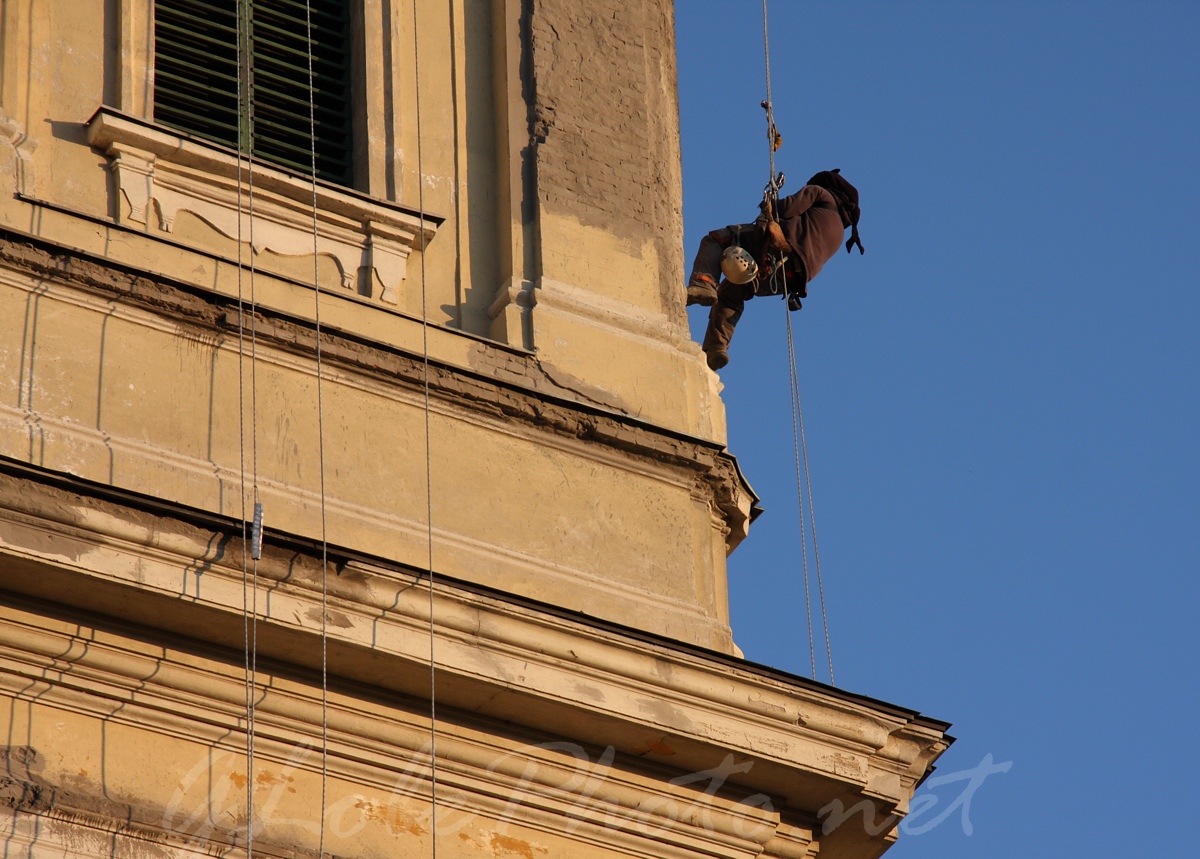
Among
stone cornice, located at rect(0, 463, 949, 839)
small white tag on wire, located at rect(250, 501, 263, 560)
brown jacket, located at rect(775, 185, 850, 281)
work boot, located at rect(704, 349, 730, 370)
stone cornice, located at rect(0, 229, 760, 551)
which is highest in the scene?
brown jacket, located at rect(775, 185, 850, 281)

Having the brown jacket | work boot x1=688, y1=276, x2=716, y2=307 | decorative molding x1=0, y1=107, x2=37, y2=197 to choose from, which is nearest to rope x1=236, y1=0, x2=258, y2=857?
decorative molding x1=0, y1=107, x2=37, y2=197

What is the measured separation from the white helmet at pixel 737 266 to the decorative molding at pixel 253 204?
4.79 ft

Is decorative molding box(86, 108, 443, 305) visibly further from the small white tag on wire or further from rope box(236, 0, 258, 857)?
the small white tag on wire

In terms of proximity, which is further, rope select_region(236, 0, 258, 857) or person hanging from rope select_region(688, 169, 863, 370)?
person hanging from rope select_region(688, 169, 863, 370)

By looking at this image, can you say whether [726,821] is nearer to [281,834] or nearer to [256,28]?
[281,834]

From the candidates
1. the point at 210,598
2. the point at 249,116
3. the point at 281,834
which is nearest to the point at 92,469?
the point at 210,598

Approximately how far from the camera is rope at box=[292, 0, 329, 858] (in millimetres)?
10883

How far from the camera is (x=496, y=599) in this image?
1128cm

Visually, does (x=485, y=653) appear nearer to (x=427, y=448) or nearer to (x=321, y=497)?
A: (x=321, y=497)

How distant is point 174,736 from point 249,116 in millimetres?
3588

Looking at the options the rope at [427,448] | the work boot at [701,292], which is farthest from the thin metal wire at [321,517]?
the work boot at [701,292]

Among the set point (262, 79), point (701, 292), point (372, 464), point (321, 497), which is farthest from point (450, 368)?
point (262, 79)

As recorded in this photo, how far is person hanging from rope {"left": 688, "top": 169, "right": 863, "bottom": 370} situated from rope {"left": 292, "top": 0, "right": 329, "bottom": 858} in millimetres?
1971

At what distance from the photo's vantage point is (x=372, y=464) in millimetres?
11945
